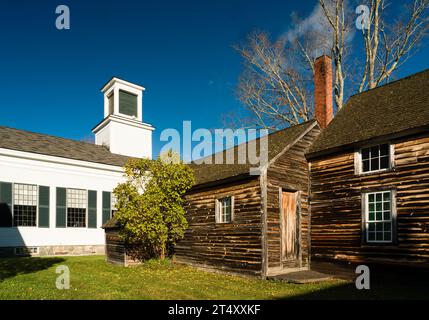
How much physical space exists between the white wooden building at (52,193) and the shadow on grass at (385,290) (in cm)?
1617

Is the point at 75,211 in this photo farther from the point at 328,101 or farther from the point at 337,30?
the point at 337,30

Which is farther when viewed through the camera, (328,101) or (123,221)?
(328,101)

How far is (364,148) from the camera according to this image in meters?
12.4

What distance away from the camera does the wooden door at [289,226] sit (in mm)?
13594

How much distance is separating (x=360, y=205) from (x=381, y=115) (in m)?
3.57

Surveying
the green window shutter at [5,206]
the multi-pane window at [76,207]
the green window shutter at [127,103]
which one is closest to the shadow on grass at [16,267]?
the green window shutter at [5,206]

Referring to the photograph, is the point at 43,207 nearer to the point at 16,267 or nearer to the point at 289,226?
the point at 16,267

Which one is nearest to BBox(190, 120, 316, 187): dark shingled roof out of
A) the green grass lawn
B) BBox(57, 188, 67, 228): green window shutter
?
the green grass lawn

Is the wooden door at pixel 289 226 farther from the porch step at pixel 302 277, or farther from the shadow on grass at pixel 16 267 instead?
the shadow on grass at pixel 16 267

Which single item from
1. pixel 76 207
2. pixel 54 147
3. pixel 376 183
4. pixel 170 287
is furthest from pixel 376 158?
pixel 54 147

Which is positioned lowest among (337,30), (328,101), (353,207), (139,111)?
(353,207)

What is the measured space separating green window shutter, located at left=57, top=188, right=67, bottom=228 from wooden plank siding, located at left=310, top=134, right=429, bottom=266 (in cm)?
1489

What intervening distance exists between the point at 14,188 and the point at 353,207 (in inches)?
688
